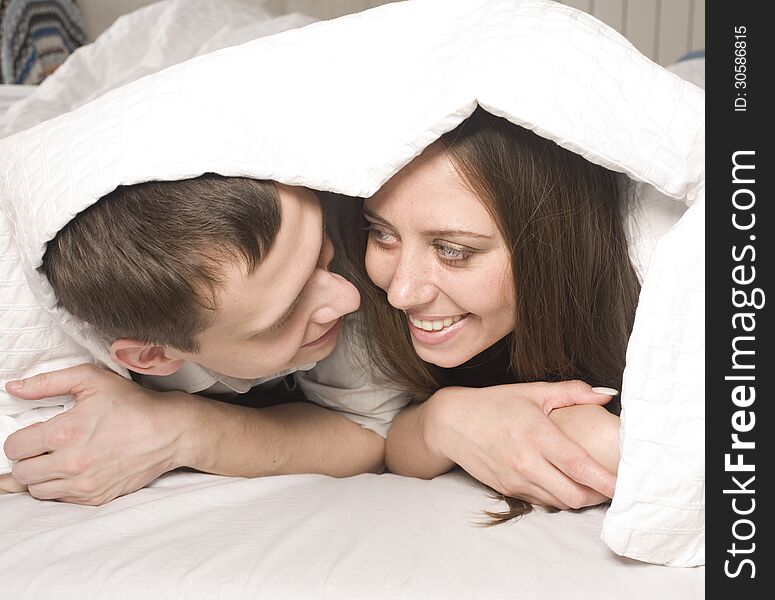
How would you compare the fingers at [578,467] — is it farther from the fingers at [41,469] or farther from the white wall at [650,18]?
the white wall at [650,18]

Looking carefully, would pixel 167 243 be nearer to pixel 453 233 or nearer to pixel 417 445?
pixel 453 233

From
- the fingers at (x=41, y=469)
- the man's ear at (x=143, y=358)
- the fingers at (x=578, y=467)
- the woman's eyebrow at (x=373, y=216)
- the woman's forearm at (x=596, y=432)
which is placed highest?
the woman's eyebrow at (x=373, y=216)

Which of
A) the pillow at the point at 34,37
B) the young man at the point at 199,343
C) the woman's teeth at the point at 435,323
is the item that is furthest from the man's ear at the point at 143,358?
the pillow at the point at 34,37

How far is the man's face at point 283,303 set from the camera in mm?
1010

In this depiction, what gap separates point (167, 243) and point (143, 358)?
231mm

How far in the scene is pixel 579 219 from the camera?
1060 mm

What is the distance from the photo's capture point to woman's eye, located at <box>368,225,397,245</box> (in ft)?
3.73

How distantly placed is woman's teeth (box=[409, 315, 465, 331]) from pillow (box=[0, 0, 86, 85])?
169cm

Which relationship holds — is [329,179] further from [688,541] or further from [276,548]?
[688,541]

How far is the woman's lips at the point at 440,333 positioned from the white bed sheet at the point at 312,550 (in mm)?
199

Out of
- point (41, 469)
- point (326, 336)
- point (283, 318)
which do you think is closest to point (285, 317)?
point (283, 318)

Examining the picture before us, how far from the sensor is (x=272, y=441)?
1.25 metres

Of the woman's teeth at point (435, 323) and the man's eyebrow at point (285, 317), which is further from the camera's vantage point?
the woman's teeth at point (435, 323)
